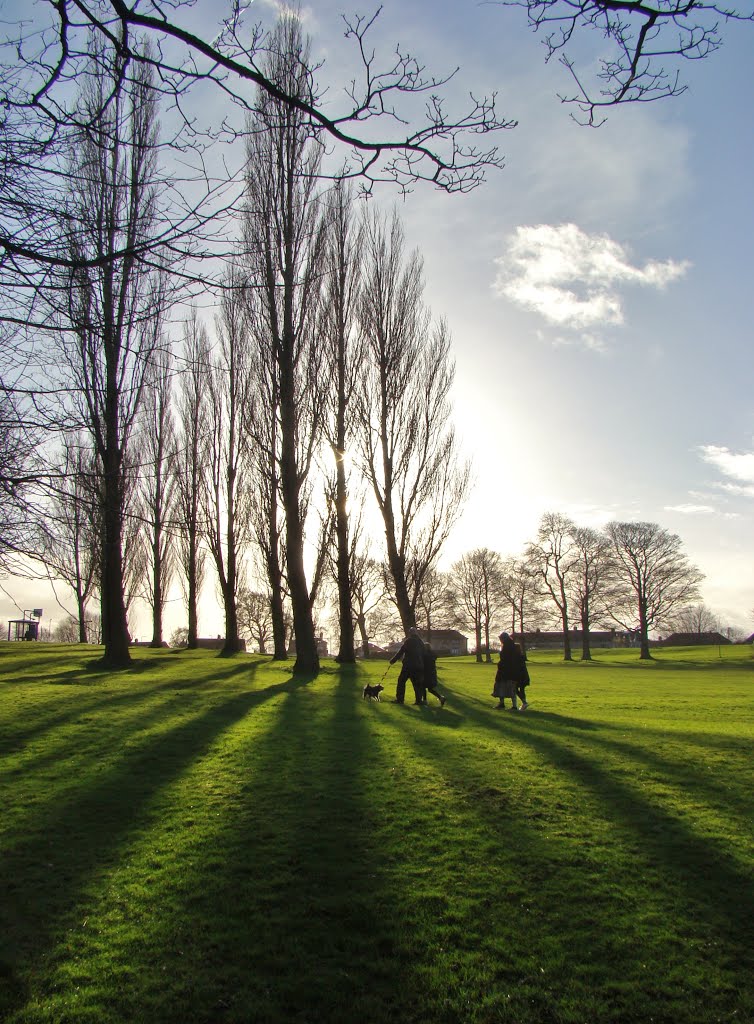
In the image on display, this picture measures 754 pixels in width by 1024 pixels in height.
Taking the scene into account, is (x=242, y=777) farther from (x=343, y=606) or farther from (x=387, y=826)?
(x=343, y=606)

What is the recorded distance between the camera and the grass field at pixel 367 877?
3.87 metres

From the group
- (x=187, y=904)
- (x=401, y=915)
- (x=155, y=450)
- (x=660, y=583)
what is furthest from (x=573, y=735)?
(x=660, y=583)

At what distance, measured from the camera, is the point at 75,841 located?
580 cm

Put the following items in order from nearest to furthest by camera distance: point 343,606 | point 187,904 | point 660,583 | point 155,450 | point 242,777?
point 187,904, point 242,777, point 343,606, point 155,450, point 660,583

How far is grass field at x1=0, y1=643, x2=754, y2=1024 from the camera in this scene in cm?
387

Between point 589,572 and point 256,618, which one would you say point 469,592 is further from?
point 256,618

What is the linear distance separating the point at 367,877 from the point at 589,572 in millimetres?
52836

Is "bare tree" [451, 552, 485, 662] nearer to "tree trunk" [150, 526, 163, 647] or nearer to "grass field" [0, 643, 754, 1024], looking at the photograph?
"tree trunk" [150, 526, 163, 647]

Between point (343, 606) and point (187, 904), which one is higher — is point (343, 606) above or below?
above

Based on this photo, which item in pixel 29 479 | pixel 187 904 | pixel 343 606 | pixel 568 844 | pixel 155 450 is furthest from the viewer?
pixel 155 450

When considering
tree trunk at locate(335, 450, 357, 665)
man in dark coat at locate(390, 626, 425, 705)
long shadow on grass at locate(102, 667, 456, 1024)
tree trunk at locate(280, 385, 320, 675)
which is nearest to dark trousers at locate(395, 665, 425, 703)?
man in dark coat at locate(390, 626, 425, 705)

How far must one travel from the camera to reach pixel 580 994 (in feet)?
12.6

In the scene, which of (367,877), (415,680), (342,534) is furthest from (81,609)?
(367,877)

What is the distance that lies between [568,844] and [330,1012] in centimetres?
296
